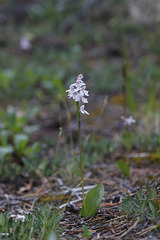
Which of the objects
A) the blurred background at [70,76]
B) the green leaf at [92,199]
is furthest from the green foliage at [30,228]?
the blurred background at [70,76]

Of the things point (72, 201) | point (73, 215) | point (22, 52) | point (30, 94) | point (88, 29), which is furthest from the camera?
point (88, 29)

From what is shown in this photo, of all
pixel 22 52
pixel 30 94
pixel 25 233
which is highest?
pixel 22 52

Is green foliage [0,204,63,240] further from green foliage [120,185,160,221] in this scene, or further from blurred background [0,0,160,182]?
blurred background [0,0,160,182]

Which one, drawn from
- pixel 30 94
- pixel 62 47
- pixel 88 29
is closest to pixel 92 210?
pixel 30 94

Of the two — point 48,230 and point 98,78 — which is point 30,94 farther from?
point 48,230

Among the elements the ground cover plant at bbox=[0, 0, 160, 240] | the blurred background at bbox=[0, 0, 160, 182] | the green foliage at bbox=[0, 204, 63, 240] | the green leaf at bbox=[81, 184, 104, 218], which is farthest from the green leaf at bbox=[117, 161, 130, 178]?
the green foliage at bbox=[0, 204, 63, 240]

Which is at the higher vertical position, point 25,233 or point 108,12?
point 108,12

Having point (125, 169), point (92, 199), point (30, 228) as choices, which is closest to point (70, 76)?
point (125, 169)
